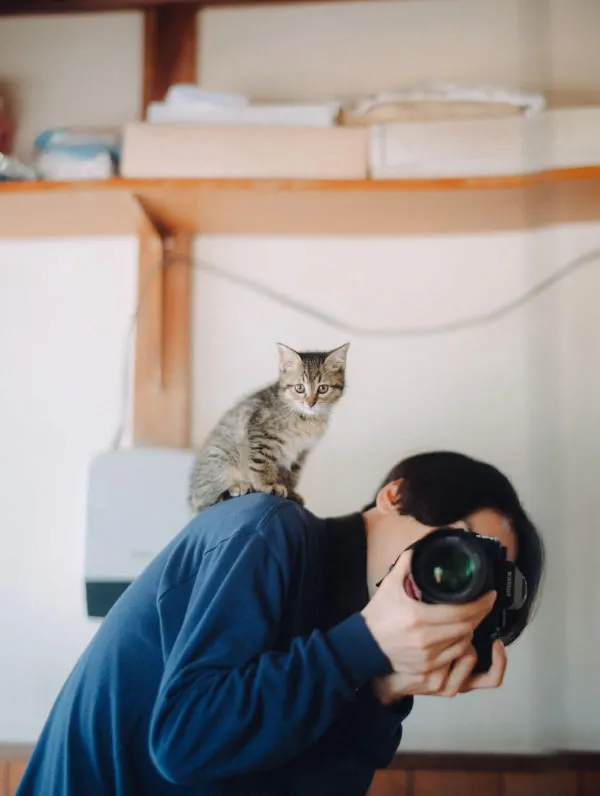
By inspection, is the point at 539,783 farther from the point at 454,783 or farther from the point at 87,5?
the point at 87,5

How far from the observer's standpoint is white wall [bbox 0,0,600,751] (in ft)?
2.61

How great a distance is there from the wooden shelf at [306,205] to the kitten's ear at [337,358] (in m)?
0.17

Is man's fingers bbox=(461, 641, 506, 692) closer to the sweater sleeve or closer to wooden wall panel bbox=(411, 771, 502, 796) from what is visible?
the sweater sleeve

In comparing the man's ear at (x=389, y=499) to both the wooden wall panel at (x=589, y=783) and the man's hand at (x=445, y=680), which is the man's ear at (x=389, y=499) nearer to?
the man's hand at (x=445, y=680)

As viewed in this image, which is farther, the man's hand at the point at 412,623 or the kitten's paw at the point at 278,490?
the kitten's paw at the point at 278,490

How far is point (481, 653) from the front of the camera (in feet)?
1.74

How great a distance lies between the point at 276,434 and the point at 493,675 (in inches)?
12.7

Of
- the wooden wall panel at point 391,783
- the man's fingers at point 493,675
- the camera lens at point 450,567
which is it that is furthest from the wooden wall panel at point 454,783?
the camera lens at point 450,567

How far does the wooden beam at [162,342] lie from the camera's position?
2.80 feet

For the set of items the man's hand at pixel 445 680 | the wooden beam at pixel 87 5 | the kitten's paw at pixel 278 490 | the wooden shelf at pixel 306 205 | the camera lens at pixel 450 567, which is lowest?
the man's hand at pixel 445 680

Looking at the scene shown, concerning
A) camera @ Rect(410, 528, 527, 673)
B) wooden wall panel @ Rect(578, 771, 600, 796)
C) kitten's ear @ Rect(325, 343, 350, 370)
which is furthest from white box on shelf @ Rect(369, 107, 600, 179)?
wooden wall panel @ Rect(578, 771, 600, 796)

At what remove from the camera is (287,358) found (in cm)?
79

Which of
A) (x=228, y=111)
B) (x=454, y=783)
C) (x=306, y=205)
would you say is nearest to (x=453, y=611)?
(x=454, y=783)

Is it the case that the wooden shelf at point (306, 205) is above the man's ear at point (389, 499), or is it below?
above
